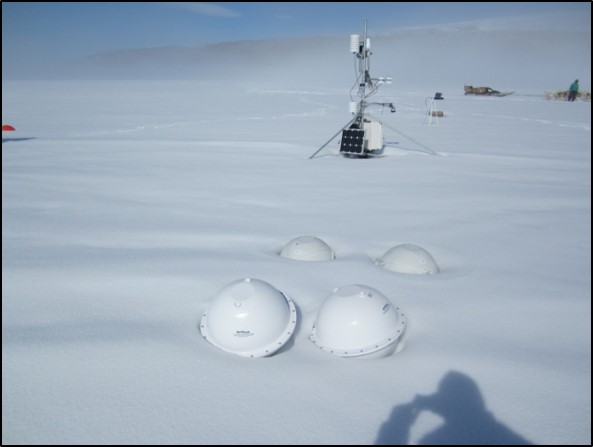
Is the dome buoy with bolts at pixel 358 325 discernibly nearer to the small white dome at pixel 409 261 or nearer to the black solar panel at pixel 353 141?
the small white dome at pixel 409 261

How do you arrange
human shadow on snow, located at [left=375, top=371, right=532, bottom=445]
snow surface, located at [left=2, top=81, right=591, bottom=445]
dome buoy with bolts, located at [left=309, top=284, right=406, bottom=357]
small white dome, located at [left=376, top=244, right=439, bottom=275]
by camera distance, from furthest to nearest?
small white dome, located at [left=376, top=244, right=439, bottom=275], dome buoy with bolts, located at [left=309, top=284, right=406, bottom=357], snow surface, located at [left=2, top=81, right=591, bottom=445], human shadow on snow, located at [left=375, top=371, right=532, bottom=445]

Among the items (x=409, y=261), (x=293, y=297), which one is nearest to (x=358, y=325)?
(x=293, y=297)

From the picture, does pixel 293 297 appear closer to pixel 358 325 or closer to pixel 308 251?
pixel 308 251

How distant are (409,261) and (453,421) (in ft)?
5.98

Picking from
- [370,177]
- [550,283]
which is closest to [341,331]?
[550,283]

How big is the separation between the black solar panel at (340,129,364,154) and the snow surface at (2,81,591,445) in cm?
102

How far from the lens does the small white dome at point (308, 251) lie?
14.5 ft

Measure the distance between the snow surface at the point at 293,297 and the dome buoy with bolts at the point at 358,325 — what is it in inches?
4.9

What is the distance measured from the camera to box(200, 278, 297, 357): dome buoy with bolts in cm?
290

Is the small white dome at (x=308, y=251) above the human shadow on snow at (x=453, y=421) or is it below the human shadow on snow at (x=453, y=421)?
above

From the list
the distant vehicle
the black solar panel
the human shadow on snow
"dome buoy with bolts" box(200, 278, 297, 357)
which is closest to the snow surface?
the human shadow on snow

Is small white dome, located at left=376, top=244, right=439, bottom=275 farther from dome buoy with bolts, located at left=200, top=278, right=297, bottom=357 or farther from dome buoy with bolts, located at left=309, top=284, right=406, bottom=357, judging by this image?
dome buoy with bolts, located at left=200, top=278, right=297, bottom=357

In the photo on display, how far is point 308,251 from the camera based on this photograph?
14.5 ft

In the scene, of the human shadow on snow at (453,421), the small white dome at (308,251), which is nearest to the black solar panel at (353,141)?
the small white dome at (308,251)
